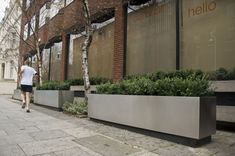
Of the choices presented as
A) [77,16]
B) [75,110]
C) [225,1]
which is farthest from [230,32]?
[77,16]

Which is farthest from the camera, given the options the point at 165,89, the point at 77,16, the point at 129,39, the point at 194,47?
the point at 77,16

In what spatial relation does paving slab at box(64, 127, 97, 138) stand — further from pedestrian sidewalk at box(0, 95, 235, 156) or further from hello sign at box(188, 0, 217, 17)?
hello sign at box(188, 0, 217, 17)

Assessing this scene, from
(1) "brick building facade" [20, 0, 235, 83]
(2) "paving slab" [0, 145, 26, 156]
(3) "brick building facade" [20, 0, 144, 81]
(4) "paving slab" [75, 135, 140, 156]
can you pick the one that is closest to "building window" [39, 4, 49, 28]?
(3) "brick building facade" [20, 0, 144, 81]

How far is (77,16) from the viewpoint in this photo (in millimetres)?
11609

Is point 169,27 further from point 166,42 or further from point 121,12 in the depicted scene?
point 121,12

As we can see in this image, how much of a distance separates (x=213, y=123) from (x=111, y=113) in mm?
2669

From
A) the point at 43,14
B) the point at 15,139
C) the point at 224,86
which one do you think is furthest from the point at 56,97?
the point at 43,14

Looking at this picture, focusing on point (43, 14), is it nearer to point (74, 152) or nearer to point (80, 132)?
point (80, 132)

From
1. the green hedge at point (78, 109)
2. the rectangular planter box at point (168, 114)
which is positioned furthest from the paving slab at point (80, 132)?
the green hedge at point (78, 109)

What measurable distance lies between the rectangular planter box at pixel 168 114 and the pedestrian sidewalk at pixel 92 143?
0.80 ft

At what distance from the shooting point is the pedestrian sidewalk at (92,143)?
4754mm

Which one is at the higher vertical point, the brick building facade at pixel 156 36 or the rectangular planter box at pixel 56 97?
the brick building facade at pixel 156 36

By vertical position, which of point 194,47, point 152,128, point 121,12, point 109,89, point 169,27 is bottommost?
point 152,128

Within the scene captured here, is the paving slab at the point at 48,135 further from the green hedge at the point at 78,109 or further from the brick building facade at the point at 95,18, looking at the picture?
the brick building facade at the point at 95,18
